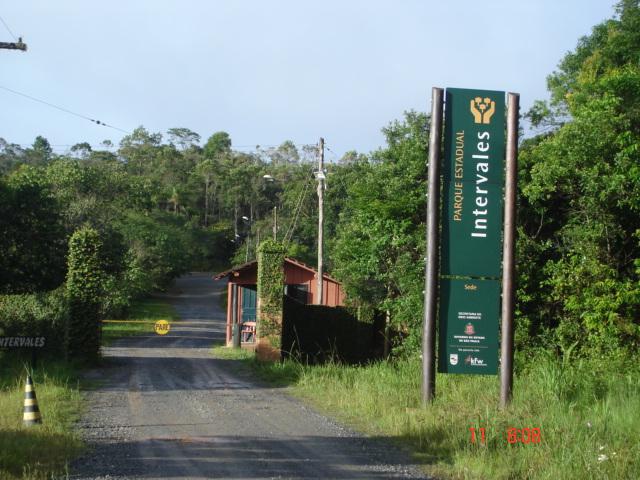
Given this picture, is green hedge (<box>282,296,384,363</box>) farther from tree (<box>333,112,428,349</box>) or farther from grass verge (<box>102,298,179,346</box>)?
grass verge (<box>102,298,179,346</box>)

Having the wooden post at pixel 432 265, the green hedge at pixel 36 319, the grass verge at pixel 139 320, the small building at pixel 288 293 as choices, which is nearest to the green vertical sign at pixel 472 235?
the wooden post at pixel 432 265

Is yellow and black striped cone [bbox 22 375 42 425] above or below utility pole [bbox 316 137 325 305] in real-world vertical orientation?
below

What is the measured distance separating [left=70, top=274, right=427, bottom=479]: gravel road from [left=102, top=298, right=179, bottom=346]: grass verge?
16046 mm

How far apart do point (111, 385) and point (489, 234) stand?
9176 millimetres

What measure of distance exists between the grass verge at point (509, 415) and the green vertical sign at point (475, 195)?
6.77 feet

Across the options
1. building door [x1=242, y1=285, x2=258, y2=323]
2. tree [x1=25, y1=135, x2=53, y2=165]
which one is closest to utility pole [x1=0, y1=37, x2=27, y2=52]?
building door [x1=242, y1=285, x2=258, y2=323]

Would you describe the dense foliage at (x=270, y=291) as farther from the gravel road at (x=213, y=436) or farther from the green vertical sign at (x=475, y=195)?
the green vertical sign at (x=475, y=195)

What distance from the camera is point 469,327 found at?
1158 cm

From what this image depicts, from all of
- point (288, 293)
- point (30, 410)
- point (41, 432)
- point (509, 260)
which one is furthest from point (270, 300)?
point (288, 293)

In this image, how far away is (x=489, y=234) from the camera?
11.5 meters

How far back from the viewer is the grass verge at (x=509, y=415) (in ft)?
25.7

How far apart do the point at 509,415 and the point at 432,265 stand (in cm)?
257
